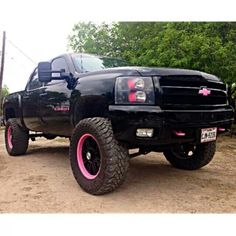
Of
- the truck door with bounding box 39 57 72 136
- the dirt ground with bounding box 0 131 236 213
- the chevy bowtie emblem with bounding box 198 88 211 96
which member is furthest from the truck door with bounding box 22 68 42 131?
the chevy bowtie emblem with bounding box 198 88 211 96

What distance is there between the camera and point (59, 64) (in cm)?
573

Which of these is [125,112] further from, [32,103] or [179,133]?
[32,103]

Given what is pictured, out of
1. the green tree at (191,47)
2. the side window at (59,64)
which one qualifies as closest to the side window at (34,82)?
the side window at (59,64)

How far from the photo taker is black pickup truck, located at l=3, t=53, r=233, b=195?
3939 mm

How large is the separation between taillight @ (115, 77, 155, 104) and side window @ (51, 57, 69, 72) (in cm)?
164

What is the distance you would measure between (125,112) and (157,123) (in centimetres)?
37

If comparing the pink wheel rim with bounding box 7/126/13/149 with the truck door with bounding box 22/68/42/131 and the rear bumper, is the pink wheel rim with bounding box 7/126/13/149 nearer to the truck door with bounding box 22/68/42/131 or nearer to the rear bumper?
the truck door with bounding box 22/68/42/131

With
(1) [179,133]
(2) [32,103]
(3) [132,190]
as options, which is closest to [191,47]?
(2) [32,103]

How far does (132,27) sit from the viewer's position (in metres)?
14.0

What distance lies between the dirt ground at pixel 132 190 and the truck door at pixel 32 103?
28.7 inches

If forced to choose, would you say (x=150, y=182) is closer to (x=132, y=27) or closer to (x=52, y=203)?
(x=52, y=203)

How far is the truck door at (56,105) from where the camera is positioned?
521cm

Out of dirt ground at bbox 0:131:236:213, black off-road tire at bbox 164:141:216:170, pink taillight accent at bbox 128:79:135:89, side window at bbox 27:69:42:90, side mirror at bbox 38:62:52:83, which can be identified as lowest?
dirt ground at bbox 0:131:236:213

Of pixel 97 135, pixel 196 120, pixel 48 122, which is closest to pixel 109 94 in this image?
pixel 97 135
